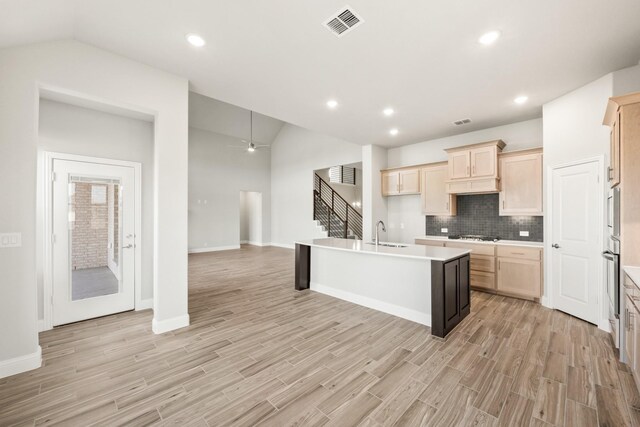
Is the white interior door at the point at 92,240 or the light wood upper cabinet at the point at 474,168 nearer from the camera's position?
the white interior door at the point at 92,240

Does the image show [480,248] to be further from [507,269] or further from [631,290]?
[631,290]

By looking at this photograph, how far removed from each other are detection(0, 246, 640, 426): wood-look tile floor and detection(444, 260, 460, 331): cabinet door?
16 centimetres

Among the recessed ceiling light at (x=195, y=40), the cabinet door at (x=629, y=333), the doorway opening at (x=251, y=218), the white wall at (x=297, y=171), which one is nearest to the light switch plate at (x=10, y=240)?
the recessed ceiling light at (x=195, y=40)

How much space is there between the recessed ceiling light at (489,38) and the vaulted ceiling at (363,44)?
0.05 metres

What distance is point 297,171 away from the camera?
10.1m

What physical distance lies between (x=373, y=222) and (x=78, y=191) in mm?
5380

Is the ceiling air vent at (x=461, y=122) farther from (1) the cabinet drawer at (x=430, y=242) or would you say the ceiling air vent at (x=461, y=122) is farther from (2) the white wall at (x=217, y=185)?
(2) the white wall at (x=217, y=185)

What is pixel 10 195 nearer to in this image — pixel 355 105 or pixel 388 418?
pixel 388 418

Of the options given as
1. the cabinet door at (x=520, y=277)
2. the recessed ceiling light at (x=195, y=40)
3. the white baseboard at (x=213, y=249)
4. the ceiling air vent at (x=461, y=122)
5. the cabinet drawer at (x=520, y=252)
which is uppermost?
the ceiling air vent at (x=461, y=122)

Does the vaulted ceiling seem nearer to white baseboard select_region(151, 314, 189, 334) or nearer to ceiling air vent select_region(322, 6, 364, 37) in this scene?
ceiling air vent select_region(322, 6, 364, 37)

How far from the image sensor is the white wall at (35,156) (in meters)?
2.30

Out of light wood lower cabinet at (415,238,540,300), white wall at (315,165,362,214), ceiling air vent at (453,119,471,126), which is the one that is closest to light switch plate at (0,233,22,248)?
light wood lower cabinet at (415,238,540,300)

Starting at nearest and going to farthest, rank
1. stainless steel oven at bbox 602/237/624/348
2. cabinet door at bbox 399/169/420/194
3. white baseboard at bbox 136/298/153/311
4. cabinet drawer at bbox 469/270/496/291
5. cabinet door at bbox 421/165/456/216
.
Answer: stainless steel oven at bbox 602/237/624/348, white baseboard at bbox 136/298/153/311, cabinet drawer at bbox 469/270/496/291, cabinet door at bbox 421/165/456/216, cabinet door at bbox 399/169/420/194

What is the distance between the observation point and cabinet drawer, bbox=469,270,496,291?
458 cm
